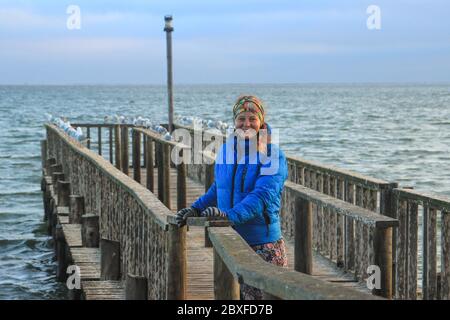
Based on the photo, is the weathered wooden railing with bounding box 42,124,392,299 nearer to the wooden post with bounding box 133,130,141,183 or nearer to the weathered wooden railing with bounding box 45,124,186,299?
the weathered wooden railing with bounding box 45,124,186,299

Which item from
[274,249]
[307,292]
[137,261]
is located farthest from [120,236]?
[307,292]

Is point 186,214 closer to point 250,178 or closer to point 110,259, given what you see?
point 250,178

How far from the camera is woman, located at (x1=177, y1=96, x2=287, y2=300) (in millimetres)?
5566

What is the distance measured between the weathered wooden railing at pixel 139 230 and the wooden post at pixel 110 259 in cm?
6

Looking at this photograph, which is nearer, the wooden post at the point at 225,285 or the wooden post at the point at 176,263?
the wooden post at the point at 225,285

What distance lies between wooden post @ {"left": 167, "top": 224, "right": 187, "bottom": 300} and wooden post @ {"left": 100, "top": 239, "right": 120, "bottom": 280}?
2698 millimetres

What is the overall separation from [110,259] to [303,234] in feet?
6.32

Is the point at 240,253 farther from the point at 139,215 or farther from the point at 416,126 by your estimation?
the point at 416,126

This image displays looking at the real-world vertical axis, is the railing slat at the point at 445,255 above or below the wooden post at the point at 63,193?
above

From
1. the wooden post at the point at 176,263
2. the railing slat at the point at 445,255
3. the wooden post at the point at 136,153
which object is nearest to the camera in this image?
the wooden post at the point at 176,263

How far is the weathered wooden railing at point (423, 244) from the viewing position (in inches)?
279

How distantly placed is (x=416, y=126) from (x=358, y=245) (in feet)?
222

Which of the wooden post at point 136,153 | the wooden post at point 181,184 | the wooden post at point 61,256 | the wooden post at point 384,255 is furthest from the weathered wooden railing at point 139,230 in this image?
the wooden post at point 136,153

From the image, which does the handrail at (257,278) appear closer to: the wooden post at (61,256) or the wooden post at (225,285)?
the wooden post at (225,285)
